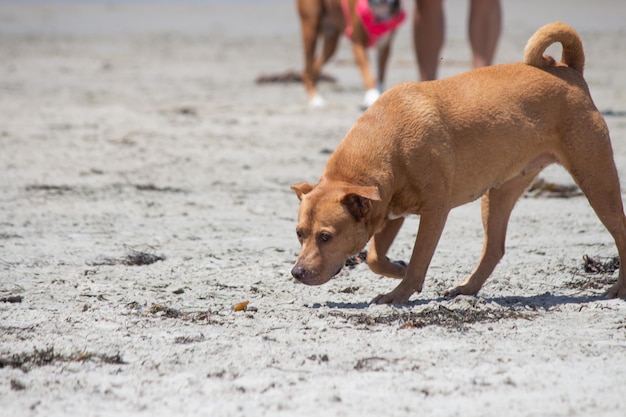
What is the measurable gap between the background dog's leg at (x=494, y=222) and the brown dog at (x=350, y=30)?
5.21m

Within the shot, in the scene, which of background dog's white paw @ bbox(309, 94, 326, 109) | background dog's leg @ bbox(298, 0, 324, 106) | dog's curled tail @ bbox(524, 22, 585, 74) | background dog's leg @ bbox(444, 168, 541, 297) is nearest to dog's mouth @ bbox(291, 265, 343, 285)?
background dog's leg @ bbox(444, 168, 541, 297)

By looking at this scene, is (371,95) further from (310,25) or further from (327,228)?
(327,228)

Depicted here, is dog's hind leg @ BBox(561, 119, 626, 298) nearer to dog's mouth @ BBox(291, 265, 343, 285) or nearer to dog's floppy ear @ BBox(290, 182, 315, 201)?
dog's floppy ear @ BBox(290, 182, 315, 201)

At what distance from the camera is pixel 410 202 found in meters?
4.76

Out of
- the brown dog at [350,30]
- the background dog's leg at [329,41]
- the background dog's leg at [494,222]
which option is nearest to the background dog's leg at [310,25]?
the brown dog at [350,30]

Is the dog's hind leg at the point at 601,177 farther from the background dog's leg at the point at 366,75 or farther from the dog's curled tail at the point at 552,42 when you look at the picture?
the background dog's leg at the point at 366,75

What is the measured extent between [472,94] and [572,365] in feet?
5.23

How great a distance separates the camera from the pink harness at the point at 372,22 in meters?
11.1

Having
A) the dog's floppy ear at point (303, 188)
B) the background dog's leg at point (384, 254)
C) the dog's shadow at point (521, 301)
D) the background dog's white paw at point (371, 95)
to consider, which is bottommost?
the background dog's white paw at point (371, 95)

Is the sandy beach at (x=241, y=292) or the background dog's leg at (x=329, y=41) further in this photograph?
the background dog's leg at (x=329, y=41)

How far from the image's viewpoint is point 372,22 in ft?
36.5

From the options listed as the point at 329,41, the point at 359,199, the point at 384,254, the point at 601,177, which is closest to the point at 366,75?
the point at 329,41

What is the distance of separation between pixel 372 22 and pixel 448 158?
6.63 meters

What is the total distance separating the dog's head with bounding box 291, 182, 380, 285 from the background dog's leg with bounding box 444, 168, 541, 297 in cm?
76
